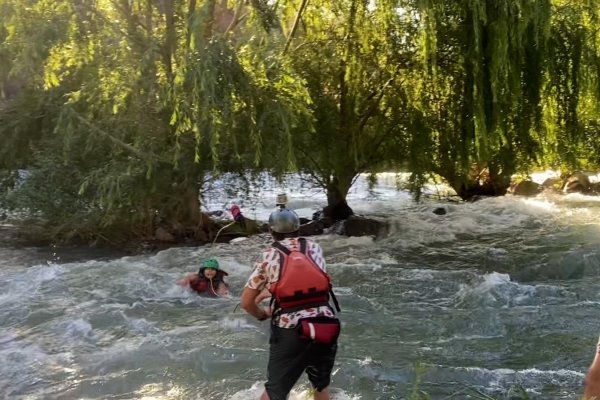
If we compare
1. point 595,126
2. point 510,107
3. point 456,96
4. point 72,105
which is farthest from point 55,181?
point 595,126

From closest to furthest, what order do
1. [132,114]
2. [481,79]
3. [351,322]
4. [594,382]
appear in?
[594,382] → [351,322] → [481,79] → [132,114]

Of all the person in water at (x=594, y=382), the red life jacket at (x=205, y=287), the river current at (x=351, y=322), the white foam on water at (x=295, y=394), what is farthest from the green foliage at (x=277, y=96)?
the person in water at (x=594, y=382)

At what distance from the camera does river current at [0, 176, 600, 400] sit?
17.8ft

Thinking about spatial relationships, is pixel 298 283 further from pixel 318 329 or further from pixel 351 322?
pixel 351 322

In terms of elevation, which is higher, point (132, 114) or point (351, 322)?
point (132, 114)

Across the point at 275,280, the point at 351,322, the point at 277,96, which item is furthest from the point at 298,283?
the point at 277,96

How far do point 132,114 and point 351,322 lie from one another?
6.71 meters

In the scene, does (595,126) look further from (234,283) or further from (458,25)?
(234,283)

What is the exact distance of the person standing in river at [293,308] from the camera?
3.74m

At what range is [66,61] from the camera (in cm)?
1151

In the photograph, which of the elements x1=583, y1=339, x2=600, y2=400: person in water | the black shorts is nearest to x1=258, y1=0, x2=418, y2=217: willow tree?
the black shorts

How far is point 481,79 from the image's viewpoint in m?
10.4

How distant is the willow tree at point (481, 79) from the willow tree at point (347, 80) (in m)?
0.67

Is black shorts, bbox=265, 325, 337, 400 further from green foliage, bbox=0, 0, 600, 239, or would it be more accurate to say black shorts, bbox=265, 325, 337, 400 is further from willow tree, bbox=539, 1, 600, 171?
willow tree, bbox=539, 1, 600, 171
